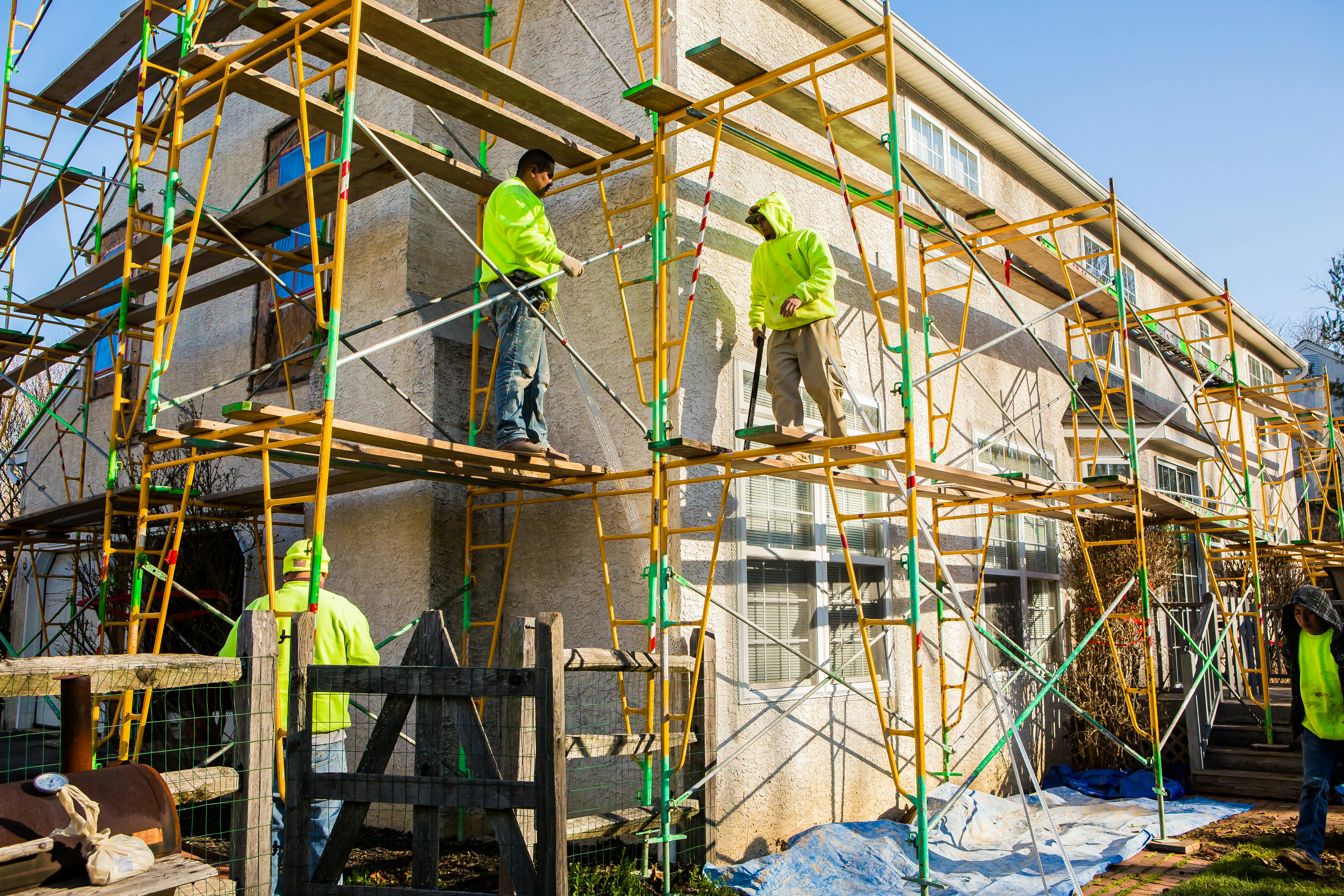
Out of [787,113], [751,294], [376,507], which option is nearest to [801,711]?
[751,294]

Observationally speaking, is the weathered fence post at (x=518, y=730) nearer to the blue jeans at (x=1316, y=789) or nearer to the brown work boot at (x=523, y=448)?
the brown work boot at (x=523, y=448)

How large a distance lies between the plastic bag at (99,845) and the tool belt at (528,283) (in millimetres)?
3952

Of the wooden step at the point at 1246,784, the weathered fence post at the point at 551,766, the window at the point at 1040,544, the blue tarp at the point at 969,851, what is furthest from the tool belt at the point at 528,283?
the wooden step at the point at 1246,784

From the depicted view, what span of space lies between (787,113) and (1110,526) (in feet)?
22.2

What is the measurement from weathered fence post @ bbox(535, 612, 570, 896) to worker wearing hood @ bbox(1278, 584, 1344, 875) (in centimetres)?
523

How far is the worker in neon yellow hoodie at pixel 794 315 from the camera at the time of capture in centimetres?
623

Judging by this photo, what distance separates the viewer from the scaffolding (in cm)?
568

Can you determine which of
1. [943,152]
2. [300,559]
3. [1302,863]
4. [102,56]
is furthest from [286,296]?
[1302,863]

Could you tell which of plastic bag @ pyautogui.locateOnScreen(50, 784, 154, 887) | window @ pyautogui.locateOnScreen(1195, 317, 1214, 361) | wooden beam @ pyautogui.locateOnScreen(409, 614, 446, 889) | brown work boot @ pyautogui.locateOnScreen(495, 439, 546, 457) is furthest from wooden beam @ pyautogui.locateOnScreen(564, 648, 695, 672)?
window @ pyautogui.locateOnScreen(1195, 317, 1214, 361)

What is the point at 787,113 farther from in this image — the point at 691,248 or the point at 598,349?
the point at 598,349

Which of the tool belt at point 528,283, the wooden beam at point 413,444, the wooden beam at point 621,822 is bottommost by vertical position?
the wooden beam at point 621,822

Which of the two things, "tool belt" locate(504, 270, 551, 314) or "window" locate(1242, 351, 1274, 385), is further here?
"window" locate(1242, 351, 1274, 385)

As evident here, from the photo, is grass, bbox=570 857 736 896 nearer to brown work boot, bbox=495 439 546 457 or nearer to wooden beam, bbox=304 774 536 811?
wooden beam, bbox=304 774 536 811

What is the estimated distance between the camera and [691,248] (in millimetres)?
6969
